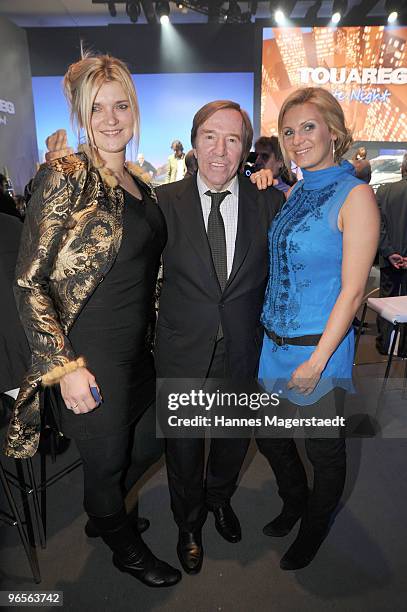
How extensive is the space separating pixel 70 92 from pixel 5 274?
0.76 metres

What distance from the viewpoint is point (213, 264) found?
147cm

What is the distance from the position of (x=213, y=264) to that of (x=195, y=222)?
6.6 inches

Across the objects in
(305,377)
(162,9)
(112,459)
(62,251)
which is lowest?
(112,459)

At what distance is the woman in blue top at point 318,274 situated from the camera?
4.46 ft

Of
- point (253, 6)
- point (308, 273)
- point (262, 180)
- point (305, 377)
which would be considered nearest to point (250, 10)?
point (253, 6)

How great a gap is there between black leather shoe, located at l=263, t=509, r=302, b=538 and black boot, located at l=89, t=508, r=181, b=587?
1.54 ft

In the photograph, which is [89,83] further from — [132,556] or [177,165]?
[177,165]

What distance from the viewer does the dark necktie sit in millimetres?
1491

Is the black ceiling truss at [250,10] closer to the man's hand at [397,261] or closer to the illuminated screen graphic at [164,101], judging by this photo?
the illuminated screen graphic at [164,101]

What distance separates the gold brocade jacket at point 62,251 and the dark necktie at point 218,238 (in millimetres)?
366

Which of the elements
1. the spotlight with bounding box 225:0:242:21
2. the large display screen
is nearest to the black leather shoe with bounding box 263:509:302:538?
the large display screen

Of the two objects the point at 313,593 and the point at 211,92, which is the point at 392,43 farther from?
the point at 313,593

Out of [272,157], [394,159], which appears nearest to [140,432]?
[272,157]

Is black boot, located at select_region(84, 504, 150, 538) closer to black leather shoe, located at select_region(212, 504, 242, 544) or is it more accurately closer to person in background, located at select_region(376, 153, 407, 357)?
black leather shoe, located at select_region(212, 504, 242, 544)
